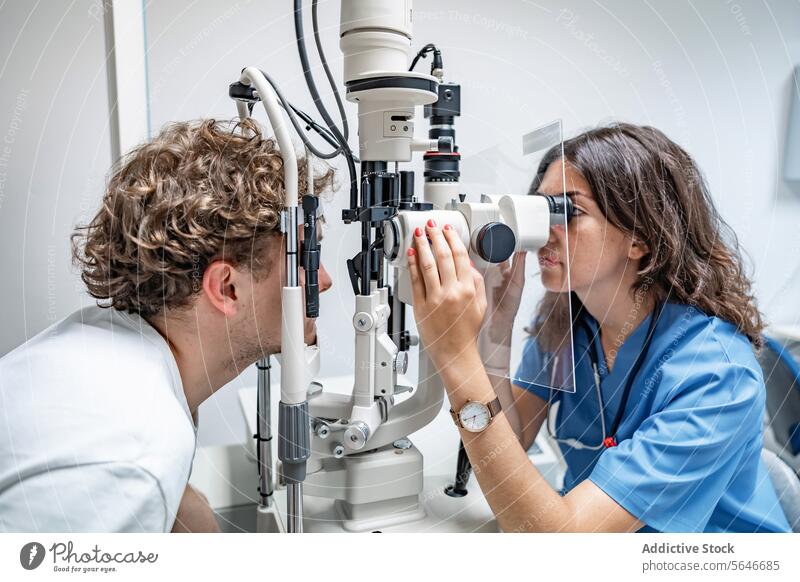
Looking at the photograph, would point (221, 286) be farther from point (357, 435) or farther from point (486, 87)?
point (486, 87)

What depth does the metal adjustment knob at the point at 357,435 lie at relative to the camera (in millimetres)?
669

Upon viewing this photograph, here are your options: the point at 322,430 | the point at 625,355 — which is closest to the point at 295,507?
the point at 322,430

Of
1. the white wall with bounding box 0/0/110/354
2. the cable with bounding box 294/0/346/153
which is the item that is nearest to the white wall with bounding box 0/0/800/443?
the white wall with bounding box 0/0/110/354

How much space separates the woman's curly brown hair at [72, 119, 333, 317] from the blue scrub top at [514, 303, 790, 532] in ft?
1.89

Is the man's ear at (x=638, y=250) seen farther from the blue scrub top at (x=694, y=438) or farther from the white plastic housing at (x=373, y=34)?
the white plastic housing at (x=373, y=34)

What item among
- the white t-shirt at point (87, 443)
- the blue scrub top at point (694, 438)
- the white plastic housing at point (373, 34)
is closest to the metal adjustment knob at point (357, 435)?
the white t-shirt at point (87, 443)

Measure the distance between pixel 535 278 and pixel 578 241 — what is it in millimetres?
89

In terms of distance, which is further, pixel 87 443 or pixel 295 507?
pixel 295 507

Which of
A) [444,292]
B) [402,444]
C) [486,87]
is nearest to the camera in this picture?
[444,292]

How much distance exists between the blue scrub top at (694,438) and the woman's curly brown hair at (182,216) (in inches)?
22.7

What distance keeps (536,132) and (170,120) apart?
580mm

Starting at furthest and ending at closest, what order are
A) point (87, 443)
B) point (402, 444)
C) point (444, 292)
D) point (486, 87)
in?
1. point (486, 87)
2. point (402, 444)
3. point (444, 292)
4. point (87, 443)

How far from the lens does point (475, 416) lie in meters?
0.65

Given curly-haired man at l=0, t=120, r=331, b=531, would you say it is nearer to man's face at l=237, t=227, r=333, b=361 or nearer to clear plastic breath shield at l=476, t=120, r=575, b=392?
man's face at l=237, t=227, r=333, b=361
